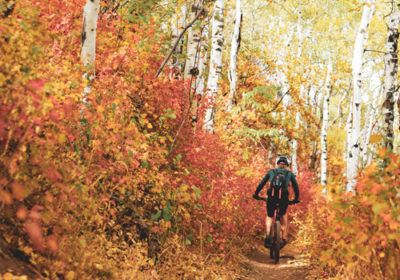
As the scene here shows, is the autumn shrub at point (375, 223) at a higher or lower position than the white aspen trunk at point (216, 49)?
lower

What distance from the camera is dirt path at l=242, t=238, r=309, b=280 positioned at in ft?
23.5

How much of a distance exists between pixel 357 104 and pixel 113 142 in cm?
691

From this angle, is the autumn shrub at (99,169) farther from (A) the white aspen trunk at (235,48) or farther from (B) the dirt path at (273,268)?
(A) the white aspen trunk at (235,48)

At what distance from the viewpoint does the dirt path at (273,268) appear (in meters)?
7.17

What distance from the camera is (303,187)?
14156 millimetres

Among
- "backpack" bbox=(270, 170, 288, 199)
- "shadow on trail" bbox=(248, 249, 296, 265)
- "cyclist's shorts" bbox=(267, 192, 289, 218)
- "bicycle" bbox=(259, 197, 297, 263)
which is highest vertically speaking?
"backpack" bbox=(270, 170, 288, 199)

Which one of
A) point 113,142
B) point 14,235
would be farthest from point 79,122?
point 14,235

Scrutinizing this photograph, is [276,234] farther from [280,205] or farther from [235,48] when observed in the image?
[235,48]

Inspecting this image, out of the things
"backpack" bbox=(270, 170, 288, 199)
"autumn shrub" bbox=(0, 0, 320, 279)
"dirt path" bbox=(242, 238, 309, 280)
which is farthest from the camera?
"backpack" bbox=(270, 170, 288, 199)

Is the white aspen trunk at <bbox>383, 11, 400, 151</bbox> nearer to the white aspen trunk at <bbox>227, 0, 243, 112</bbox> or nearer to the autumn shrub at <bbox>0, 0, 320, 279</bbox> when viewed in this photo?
the autumn shrub at <bbox>0, 0, 320, 279</bbox>

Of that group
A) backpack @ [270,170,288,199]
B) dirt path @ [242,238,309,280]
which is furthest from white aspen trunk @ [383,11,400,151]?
dirt path @ [242,238,309,280]

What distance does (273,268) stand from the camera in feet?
26.0

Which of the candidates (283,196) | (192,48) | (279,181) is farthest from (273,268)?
(192,48)

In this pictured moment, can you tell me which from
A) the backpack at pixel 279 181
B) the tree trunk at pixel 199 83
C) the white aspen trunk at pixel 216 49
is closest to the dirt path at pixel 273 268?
the backpack at pixel 279 181
